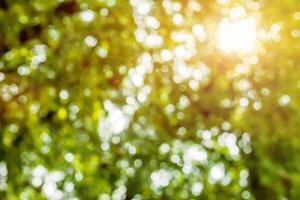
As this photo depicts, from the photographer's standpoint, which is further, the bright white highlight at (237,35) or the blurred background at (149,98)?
the bright white highlight at (237,35)

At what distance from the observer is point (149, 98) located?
4.61 m

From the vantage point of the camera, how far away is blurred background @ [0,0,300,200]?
396 cm

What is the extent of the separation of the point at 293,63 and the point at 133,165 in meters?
1.37

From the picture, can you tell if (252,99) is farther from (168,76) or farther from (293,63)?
(168,76)

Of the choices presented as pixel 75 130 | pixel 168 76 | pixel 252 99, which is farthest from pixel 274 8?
pixel 75 130

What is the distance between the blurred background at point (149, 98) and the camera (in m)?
3.96

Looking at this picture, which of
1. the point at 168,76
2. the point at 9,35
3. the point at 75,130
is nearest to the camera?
the point at 9,35

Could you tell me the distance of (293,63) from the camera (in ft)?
13.3

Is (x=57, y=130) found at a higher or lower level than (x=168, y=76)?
lower

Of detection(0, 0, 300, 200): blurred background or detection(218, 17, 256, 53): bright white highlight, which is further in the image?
detection(218, 17, 256, 53): bright white highlight

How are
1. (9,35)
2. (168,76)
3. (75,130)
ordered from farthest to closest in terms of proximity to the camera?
(168,76)
(75,130)
(9,35)

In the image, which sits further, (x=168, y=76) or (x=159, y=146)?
(x=168, y=76)

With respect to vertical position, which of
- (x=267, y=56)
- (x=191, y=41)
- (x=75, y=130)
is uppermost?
(x=191, y=41)

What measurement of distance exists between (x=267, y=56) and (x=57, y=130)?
1.63 metres
